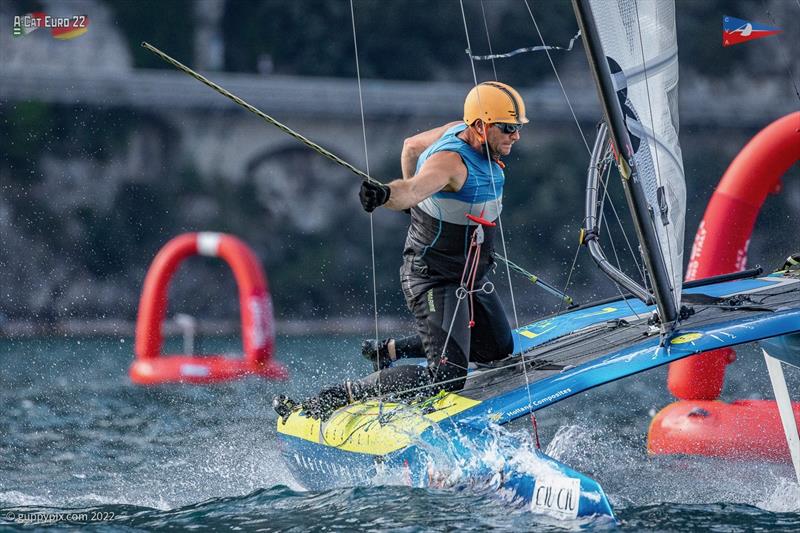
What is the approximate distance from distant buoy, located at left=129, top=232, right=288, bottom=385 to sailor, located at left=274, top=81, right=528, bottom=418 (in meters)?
4.23

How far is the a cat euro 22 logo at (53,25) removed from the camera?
19.2 m

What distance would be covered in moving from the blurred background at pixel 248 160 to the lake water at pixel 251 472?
9331mm

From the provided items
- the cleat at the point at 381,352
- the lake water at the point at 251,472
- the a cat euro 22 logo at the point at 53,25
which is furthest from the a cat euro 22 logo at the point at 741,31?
the a cat euro 22 logo at the point at 53,25

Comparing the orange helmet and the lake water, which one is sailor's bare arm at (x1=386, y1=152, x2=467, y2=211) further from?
the lake water

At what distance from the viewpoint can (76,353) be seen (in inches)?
500

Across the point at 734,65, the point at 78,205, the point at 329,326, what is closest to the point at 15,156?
the point at 78,205

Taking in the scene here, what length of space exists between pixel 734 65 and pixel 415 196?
1895cm

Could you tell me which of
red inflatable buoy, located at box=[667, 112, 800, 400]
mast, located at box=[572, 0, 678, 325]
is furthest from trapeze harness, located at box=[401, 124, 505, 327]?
red inflatable buoy, located at box=[667, 112, 800, 400]

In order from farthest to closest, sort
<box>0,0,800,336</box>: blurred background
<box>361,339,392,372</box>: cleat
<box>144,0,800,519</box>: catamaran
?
<box>0,0,800,336</box>: blurred background < <box>361,339,392,372</box>: cleat < <box>144,0,800,519</box>: catamaran

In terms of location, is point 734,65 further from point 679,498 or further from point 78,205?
point 679,498

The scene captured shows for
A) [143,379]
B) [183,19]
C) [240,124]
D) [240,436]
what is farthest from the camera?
[183,19]

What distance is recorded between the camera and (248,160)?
1966 cm

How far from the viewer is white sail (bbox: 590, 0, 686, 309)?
4.61 metres

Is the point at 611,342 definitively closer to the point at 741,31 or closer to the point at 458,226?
the point at 458,226
